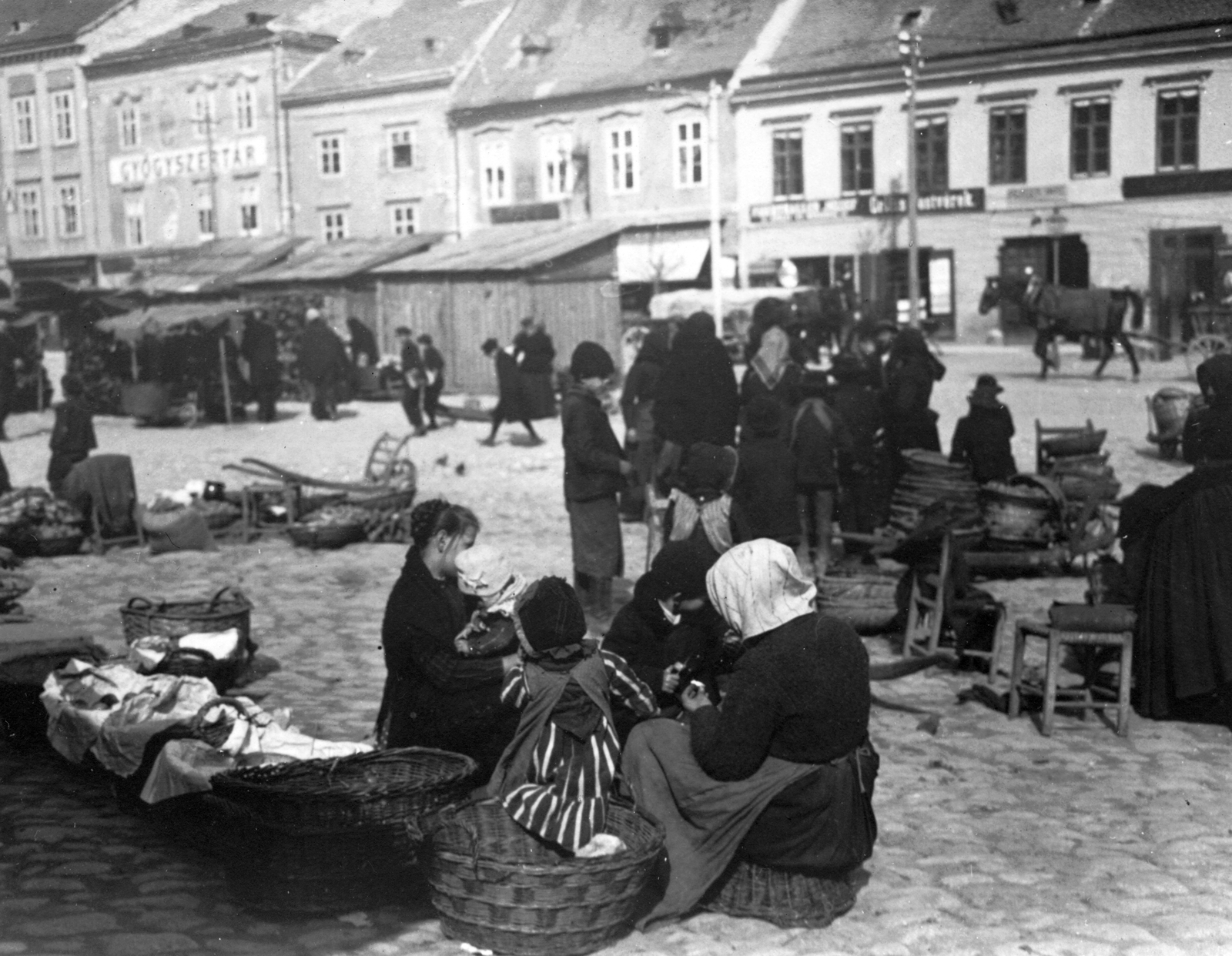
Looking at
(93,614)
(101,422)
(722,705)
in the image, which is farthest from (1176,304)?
(722,705)

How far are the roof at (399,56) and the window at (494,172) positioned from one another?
2.54 metres

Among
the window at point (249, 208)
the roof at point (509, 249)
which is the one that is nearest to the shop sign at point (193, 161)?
the window at point (249, 208)

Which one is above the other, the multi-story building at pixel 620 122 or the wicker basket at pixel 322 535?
the multi-story building at pixel 620 122

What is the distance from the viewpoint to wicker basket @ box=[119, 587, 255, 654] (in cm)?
780

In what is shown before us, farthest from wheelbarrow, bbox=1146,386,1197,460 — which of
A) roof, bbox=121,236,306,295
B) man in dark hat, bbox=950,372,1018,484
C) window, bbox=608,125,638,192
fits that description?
roof, bbox=121,236,306,295

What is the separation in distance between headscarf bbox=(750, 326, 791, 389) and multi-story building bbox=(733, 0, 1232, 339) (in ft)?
56.4

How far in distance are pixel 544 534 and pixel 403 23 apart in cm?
1694

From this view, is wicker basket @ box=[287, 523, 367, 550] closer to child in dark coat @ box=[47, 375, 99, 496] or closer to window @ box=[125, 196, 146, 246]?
child in dark coat @ box=[47, 375, 99, 496]

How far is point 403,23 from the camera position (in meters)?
28.2

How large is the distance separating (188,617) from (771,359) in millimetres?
5192

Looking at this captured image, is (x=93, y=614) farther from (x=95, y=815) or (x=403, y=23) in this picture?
(x=403, y=23)

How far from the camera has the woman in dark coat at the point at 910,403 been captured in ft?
39.8

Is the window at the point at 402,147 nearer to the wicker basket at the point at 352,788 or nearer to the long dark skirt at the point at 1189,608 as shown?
the long dark skirt at the point at 1189,608

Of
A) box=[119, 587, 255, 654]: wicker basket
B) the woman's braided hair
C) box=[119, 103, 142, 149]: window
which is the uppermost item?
box=[119, 103, 142, 149]: window
